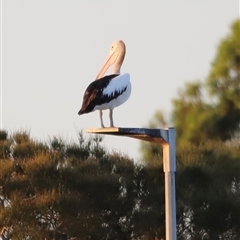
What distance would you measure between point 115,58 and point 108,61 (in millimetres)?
90

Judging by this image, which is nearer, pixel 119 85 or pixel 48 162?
pixel 119 85

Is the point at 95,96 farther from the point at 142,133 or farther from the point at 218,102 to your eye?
the point at 218,102

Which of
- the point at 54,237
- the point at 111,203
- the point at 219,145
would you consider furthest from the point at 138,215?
the point at 219,145

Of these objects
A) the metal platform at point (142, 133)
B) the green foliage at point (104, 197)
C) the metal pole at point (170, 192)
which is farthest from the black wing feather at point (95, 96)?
the green foliage at point (104, 197)

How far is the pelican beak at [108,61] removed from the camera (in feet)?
29.9

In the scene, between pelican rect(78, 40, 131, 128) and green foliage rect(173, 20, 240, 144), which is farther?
green foliage rect(173, 20, 240, 144)

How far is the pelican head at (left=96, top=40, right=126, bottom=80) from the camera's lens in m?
9.08

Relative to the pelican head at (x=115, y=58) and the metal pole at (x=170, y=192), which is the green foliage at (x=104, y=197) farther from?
the metal pole at (x=170, y=192)

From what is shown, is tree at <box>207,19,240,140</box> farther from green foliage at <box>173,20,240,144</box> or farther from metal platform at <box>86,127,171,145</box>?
metal platform at <box>86,127,171,145</box>

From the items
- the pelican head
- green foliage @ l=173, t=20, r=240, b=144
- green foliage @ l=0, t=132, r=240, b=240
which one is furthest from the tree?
the pelican head

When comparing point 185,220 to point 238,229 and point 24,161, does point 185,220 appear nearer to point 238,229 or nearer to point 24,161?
point 238,229

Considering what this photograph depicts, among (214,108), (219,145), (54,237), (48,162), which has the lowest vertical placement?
(54,237)

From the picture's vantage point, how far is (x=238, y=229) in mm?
13602

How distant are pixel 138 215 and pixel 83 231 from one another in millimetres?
913
